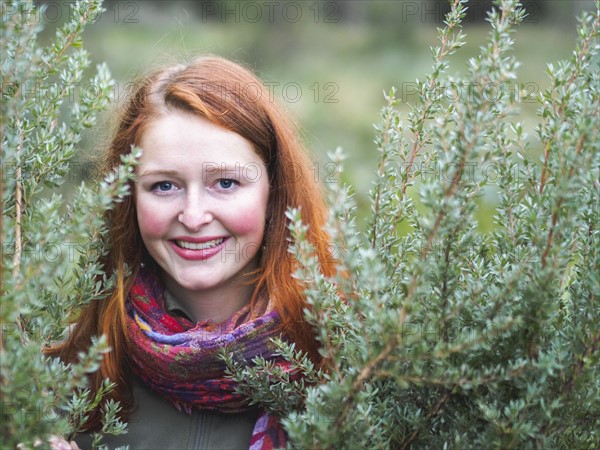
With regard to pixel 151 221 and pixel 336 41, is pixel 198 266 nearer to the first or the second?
pixel 151 221

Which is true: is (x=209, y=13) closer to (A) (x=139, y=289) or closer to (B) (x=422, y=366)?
(A) (x=139, y=289)

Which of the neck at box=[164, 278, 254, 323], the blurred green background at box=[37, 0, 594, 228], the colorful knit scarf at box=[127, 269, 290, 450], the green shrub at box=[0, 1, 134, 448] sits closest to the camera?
the green shrub at box=[0, 1, 134, 448]

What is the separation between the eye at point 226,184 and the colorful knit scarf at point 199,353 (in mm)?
400

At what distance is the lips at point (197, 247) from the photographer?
2.30 metres

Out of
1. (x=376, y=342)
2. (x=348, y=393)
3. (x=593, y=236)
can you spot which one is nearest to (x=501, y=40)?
(x=593, y=236)

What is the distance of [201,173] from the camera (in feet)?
7.38

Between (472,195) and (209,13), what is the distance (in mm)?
10820

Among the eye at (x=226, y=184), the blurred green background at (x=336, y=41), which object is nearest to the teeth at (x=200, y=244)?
the eye at (x=226, y=184)

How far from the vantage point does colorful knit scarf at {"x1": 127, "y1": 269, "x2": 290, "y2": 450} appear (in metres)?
2.14

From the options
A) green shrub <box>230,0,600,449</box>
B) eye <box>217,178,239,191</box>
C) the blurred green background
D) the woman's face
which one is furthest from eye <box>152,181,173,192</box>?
the blurred green background

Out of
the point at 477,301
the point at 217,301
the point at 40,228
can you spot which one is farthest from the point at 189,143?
the point at 477,301

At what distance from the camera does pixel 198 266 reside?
2.32 metres

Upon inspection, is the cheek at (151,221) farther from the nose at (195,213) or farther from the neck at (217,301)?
the neck at (217,301)

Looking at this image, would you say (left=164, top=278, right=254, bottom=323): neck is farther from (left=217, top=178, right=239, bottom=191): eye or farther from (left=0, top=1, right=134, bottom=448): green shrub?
(left=0, top=1, right=134, bottom=448): green shrub
